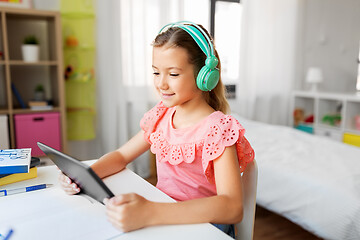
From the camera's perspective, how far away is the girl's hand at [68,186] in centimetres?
85

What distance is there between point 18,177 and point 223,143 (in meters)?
0.58

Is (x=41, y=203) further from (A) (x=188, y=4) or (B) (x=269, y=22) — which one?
(B) (x=269, y=22)

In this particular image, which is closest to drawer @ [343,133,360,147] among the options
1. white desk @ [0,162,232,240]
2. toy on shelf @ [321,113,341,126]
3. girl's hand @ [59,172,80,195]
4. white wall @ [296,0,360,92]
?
toy on shelf @ [321,113,341,126]

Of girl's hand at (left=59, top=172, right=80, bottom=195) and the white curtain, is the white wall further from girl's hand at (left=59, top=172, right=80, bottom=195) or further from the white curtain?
girl's hand at (left=59, top=172, right=80, bottom=195)

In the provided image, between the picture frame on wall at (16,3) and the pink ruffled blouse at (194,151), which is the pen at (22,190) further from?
the picture frame on wall at (16,3)

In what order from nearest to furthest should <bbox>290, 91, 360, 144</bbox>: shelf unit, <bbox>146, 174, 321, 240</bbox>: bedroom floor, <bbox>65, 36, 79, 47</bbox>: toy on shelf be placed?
<bbox>146, 174, 321, 240</bbox>: bedroom floor < <bbox>65, 36, 79, 47</bbox>: toy on shelf < <bbox>290, 91, 360, 144</bbox>: shelf unit

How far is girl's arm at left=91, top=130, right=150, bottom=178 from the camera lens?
100 cm

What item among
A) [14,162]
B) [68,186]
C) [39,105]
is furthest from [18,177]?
[39,105]

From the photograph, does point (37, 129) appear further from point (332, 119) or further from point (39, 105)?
point (332, 119)

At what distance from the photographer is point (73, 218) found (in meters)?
0.73

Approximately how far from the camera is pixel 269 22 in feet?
11.1

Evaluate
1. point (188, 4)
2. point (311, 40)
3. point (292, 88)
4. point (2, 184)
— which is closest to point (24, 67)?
point (188, 4)

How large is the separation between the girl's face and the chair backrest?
11.1 inches

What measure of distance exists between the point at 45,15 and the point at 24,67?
460 millimetres
